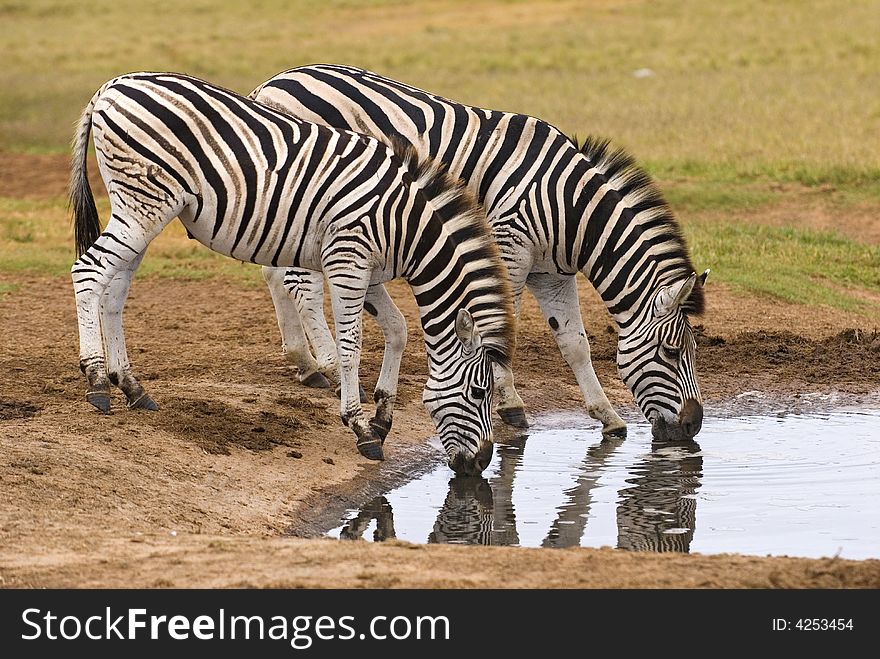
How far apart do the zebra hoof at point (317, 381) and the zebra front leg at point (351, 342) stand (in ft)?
4.71

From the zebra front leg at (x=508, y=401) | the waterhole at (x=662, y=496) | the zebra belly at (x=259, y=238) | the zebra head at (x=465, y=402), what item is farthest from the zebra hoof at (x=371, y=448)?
the zebra front leg at (x=508, y=401)

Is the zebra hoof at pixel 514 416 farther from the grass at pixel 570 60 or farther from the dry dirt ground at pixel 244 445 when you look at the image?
the grass at pixel 570 60

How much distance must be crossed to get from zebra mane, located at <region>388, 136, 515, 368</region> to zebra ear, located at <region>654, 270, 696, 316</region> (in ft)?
4.18

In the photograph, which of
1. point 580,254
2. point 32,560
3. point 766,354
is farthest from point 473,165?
point 32,560

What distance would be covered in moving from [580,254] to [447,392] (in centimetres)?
166

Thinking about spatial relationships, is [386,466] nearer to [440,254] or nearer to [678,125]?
[440,254]

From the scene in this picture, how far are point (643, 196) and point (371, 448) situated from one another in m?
2.62

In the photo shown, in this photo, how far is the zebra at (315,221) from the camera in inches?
336

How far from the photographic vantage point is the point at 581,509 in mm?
8188

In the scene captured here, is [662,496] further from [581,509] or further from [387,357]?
[387,357]

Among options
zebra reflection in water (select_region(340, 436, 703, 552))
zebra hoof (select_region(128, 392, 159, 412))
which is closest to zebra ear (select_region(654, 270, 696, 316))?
zebra reflection in water (select_region(340, 436, 703, 552))

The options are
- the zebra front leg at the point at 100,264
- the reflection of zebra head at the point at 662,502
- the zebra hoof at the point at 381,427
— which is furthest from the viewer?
the zebra hoof at the point at 381,427

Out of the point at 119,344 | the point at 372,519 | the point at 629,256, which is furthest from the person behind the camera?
the point at 629,256

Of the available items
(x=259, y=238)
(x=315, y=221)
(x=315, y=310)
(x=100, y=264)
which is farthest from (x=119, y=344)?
(x=315, y=310)
